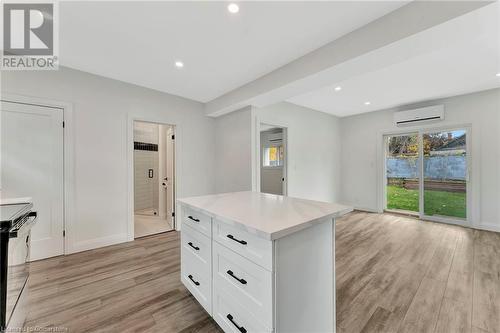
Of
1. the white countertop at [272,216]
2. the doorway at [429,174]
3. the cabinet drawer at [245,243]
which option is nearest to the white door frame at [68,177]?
the white countertop at [272,216]

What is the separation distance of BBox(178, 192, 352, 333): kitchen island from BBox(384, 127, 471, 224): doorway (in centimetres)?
438

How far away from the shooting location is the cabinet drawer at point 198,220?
1.54 m

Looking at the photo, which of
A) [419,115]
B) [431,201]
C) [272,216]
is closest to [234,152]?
[272,216]

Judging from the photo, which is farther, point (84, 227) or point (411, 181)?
point (411, 181)

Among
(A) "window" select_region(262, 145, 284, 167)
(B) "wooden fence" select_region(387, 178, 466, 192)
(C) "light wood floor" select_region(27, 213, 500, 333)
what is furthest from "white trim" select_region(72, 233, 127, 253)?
(B) "wooden fence" select_region(387, 178, 466, 192)

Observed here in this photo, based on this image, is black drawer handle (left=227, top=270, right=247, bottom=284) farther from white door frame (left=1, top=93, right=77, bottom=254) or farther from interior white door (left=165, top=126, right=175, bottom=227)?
interior white door (left=165, top=126, right=175, bottom=227)

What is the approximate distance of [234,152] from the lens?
3.87 m

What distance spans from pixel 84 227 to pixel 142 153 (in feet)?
10.2

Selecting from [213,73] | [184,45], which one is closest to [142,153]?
[213,73]

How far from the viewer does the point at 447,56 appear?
250cm

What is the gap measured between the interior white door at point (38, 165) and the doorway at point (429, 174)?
21.5 ft

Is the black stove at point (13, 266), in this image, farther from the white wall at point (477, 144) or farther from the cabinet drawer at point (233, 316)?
the white wall at point (477, 144)

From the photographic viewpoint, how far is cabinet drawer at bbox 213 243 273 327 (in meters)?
1.06

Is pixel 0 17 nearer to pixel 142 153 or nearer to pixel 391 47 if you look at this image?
pixel 391 47
